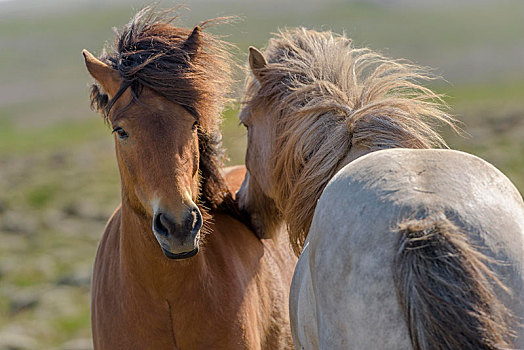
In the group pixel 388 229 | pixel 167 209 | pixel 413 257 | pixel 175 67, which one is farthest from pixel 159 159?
pixel 413 257

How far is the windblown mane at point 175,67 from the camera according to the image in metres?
3.06

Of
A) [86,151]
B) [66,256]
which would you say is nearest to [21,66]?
[86,151]

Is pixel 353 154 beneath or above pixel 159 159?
above

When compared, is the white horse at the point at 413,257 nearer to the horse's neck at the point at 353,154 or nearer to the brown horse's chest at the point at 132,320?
the horse's neck at the point at 353,154

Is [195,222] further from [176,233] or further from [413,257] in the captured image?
[413,257]

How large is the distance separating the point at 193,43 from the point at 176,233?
1147mm

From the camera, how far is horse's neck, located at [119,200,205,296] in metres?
3.16

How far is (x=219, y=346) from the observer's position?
3240 mm

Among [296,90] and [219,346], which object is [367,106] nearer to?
[296,90]

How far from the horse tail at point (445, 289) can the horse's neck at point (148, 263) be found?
1.55 m

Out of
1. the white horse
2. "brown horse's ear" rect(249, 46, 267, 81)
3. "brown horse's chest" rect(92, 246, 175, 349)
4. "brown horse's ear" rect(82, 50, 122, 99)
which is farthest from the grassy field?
the white horse

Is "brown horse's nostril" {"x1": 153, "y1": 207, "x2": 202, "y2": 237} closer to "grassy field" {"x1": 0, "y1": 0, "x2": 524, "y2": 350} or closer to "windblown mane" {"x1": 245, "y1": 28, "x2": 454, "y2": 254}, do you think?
"windblown mane" {"x1": 245, "y1": 28, "x2": 454, "y2": 254}

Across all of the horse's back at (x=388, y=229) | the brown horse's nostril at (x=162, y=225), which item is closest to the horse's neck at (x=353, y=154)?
the horse's back at (x=388, y=229)

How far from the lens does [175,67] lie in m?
3.13
